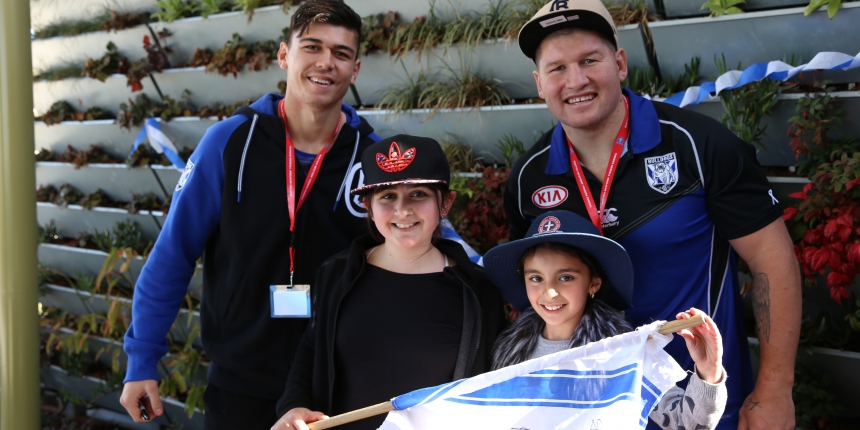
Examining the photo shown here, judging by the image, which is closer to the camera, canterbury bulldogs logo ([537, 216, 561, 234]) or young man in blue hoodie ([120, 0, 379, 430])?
canterbury bulldogs logo ([537, 216, 561, 234])

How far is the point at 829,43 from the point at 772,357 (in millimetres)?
1459

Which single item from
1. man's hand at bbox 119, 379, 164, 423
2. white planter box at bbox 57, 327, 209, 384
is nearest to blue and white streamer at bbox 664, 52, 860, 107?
man's hand at bbox 119, 379, 164, 423

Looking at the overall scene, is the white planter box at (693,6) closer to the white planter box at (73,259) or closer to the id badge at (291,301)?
the id badge at (291,301)

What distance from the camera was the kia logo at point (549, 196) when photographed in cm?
243

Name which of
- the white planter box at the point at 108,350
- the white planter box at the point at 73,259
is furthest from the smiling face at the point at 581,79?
the white planter box at the point at 73,259

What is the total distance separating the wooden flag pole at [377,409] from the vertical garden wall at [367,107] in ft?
4.18

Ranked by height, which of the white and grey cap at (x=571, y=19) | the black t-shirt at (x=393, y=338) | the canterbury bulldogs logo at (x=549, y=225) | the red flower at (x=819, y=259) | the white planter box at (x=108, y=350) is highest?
the white and grey cap at (x=571, y=19)

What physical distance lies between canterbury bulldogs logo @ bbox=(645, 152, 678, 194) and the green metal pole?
3.22m

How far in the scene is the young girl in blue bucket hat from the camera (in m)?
2.06

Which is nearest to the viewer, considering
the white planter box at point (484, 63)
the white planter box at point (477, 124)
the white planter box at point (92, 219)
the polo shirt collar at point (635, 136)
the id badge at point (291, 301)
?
the polo shirt collar at point (635, 136)

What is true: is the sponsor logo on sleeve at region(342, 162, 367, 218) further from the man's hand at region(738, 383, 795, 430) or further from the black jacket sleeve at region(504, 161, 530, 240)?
the man's hand at region(738, 383, 795, 430)

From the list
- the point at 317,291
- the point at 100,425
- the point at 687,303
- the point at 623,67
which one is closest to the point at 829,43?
the point at 623,67

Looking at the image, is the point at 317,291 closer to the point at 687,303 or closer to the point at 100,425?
the point at 687,303

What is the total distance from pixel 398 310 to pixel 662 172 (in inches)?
37.5
